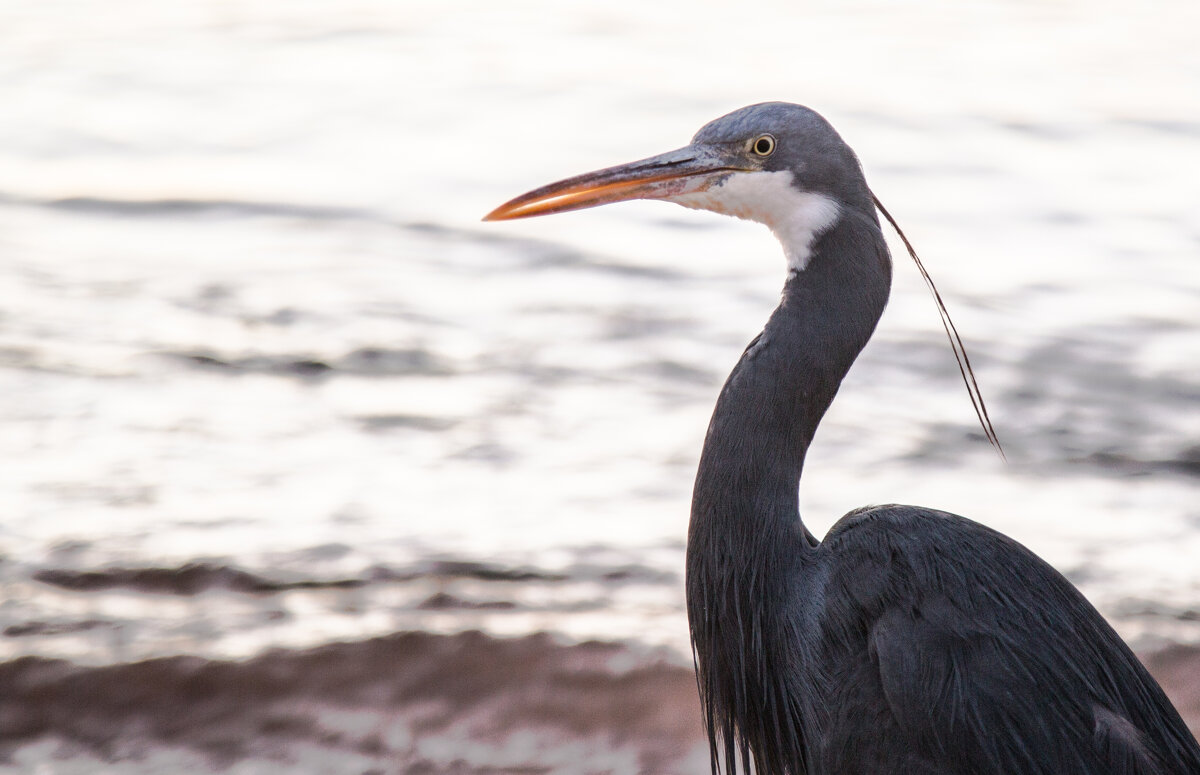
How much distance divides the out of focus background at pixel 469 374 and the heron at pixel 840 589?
123 centimetres

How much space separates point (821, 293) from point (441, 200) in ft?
16.8

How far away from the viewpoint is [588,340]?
21.7ft

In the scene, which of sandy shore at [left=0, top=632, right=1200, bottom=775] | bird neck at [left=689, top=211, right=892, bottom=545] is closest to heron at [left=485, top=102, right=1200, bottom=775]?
bird neck at [left=689, top=211, right=892, bottom=545]

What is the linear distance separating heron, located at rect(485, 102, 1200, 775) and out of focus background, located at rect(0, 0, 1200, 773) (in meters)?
1.23

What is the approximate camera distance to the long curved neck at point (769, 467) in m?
3.10

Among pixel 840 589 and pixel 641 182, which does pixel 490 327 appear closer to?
pixel 641 182

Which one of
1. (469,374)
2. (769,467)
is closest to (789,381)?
(769,467)

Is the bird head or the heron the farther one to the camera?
the bird head

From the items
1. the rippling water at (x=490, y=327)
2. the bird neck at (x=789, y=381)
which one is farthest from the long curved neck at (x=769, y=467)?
the rippling water at (x=490, y=327)

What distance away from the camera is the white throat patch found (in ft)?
10.1

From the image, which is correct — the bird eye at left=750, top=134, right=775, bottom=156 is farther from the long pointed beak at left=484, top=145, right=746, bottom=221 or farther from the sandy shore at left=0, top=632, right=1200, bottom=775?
the sandy shore at left=0, top=632, right=1200, bottom=775

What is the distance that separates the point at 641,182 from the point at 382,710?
2.05 meters

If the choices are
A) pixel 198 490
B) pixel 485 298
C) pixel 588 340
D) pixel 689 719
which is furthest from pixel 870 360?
pixel 198 490

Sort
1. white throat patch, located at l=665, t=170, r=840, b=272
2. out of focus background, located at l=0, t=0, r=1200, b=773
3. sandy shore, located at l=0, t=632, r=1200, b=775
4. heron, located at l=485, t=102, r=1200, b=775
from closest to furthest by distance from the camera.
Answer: heron, located at l=485, t=102, r=1200, b=775 → white throat patch, located at l=665, t=170, r=840, b=272 → sandy shore, located at l=0, t=632, r=1200, b=775 → out of focus background, located at l=0, t=0, r=1200, b=773
